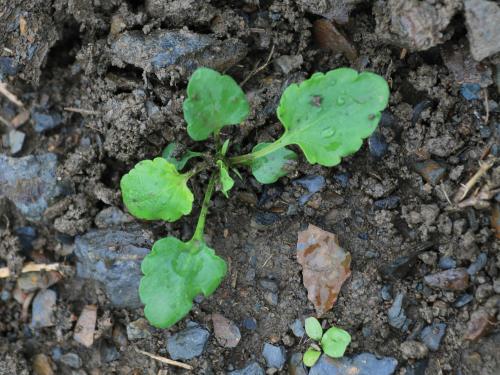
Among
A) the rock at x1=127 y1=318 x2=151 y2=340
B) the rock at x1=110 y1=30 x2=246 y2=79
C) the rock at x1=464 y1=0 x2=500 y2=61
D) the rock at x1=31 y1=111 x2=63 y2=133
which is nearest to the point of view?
the rock at x1=464 y1=0 x2=500 y2=61

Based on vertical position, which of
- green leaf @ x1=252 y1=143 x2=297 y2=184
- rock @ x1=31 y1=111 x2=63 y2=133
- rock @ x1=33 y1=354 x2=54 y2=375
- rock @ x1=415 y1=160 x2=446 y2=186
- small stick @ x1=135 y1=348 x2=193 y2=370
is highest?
rock @ x1=31 y1=111 x2=63 y2=133

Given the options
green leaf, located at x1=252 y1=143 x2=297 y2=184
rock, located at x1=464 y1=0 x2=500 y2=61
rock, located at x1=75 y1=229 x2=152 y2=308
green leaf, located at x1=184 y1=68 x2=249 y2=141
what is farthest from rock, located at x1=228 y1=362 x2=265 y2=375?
rock, located at x1=464 y1=0 x2=500 y2=61

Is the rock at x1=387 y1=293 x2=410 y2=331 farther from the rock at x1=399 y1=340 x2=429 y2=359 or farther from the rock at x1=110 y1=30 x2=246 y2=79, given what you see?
the rock at x1=110 y1=30 x2=246 y2=79

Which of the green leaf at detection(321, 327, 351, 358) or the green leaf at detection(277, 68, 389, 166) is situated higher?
the green leaf at detection(277, 68, 389, 166)

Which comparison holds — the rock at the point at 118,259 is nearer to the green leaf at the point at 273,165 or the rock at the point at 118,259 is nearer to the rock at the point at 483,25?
the green leaf at the point at 273,165

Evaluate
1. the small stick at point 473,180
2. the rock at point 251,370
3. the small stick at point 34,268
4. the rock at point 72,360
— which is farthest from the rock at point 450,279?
the small stick at point 34,268

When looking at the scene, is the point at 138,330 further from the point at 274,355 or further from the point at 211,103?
the point at 211,103

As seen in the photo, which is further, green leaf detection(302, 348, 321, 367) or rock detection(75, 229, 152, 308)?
rock detection(75, 229, 152, 308)

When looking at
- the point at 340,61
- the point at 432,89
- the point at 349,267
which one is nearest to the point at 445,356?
the point at 349,267
